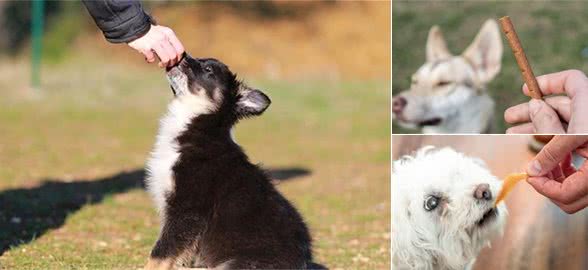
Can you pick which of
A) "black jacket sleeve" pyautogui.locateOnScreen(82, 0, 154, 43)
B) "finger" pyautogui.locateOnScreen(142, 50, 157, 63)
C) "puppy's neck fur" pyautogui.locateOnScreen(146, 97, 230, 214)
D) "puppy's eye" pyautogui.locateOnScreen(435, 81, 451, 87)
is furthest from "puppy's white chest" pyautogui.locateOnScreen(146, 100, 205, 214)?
"puppy's eye" pyautogui.locateOnScreen(435, 81, 451, 87)

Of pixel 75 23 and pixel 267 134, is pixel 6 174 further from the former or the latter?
pixel 75 23

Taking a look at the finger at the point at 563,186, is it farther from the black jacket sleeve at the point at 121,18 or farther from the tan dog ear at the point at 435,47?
the tan dog ear at the point at 435,47

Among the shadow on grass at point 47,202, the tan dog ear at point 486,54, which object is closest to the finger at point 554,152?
the shadow on grass at point 47,202

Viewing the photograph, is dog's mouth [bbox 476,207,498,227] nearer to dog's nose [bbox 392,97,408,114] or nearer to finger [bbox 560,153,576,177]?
finger [bbox 560,153,576,177]

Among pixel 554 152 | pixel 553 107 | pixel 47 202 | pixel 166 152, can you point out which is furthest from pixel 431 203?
pixel 47 202

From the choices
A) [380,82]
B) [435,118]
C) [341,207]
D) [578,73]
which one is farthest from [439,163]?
[380,82]

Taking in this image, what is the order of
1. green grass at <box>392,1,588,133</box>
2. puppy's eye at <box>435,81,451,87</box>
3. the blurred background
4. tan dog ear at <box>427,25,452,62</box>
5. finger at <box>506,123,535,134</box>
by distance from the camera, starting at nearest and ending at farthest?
finger at <box>506,123,535,134</box>, the blurred background, puppy's eye at <box>435,81,451,87</box>, tan dog ear at <box>427,25,452,62</box>, green grass at <box>392,1,588,133</box>

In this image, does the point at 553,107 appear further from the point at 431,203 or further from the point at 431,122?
the point at 431,122
